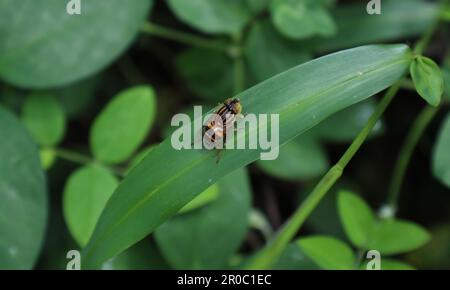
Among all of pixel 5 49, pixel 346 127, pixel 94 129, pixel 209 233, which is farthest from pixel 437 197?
pixel 5 49

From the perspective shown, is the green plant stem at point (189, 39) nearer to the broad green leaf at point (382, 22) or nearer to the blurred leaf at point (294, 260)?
the broad green leaf at point (382, 22)

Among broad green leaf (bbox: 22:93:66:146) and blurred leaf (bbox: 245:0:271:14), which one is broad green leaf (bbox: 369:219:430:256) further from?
broad green leaf (bbox: 22:93:66:146)

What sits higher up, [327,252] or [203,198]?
[203,198]

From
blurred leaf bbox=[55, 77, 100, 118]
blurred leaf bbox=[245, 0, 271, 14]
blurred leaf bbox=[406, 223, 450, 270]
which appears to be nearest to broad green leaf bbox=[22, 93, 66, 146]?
blurred leaf bbox=[55, 77, 100, 118]

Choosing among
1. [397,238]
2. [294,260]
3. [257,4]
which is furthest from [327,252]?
[257,4]

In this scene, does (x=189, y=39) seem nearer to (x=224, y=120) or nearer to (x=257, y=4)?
(x=257, y=4)

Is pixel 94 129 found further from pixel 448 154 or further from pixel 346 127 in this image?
pixel 448 154

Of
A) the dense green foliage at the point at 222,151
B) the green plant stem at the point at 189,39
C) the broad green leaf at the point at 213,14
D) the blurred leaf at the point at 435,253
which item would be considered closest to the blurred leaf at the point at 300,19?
the dense green foliage at the point at 222,151
